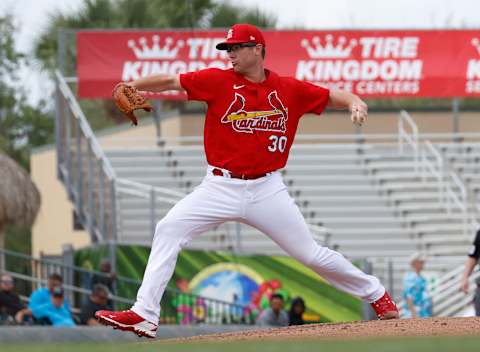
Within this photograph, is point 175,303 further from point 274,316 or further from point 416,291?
point 416,291

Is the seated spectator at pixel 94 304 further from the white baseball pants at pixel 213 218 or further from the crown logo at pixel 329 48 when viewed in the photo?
the crown logo at pixel 329 48

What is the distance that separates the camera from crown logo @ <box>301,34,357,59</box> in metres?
25.8

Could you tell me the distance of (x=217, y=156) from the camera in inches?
381

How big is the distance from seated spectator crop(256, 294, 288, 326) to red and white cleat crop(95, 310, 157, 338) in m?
8.93

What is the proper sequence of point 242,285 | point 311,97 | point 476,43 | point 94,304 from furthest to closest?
point 476,43 → point 242,285 → point 94,304 → point 311,97

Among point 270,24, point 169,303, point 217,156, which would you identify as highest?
point 270,24

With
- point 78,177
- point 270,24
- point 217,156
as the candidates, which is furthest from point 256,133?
point 270,24

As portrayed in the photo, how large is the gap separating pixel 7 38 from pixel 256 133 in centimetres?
3218

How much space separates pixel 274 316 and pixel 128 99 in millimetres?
9247

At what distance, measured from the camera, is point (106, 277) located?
2006 cm

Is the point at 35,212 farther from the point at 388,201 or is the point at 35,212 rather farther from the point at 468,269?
the point at 468,269

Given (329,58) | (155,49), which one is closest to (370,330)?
(329,58)

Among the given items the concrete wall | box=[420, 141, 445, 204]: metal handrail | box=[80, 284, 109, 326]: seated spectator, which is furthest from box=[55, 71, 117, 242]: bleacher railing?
the concrete wall

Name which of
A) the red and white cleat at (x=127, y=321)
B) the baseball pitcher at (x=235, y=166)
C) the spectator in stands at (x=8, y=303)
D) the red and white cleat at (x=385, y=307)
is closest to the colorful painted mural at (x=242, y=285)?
the spectator in stands at (x=8, y=303)
